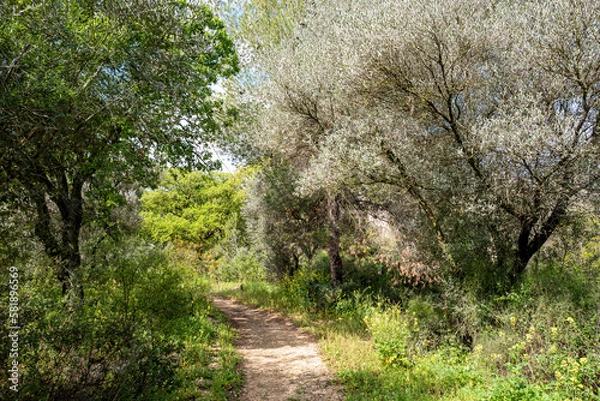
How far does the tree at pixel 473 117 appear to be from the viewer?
18.8ft

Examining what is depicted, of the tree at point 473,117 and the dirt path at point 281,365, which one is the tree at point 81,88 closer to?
the tree at point 473,117

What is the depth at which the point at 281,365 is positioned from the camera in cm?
757

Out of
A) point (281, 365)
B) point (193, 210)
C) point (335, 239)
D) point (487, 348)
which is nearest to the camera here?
point (487, 348)

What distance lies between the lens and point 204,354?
7.50 meters

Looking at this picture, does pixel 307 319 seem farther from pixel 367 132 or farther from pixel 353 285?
pixel 367 132

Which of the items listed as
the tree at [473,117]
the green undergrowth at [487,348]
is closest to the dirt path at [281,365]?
the green undergrowth at [487,348]

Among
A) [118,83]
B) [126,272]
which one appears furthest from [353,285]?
[118,83]

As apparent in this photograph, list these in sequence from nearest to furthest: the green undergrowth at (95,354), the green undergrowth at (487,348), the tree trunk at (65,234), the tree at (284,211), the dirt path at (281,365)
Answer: the green undergrowth at (95,354) → the green undergrowth at (487,348) → the tree trunk at (65,234) → the dirt path at (281,365) → the tree at (284,211)

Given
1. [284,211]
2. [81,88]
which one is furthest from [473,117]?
[284,211]

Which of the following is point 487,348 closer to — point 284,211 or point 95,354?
point 95,354

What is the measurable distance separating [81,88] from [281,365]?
6.72 meters

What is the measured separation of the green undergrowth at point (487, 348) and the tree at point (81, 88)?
559 cm

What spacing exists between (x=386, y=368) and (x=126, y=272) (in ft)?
18.8

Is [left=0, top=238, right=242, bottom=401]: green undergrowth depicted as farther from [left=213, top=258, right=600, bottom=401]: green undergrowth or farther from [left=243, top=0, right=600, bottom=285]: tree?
[left=243, top=0, right=600, bottom=285]: tree
